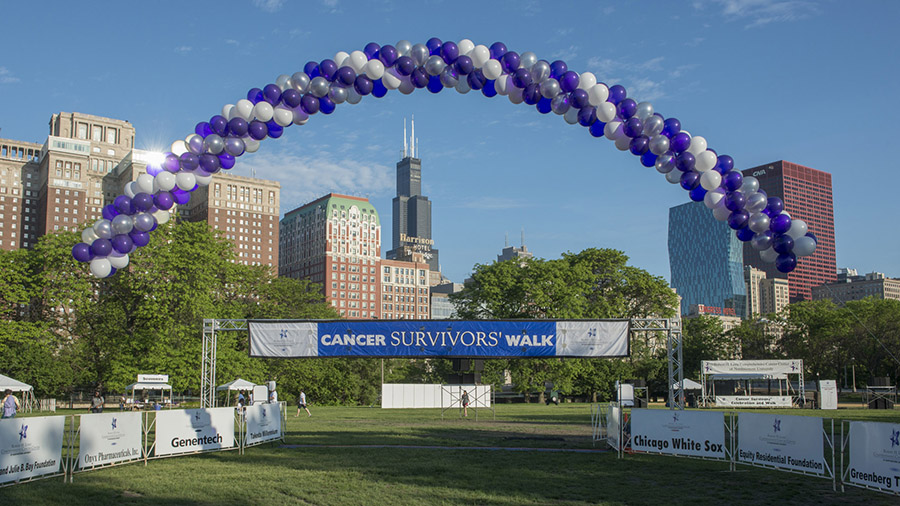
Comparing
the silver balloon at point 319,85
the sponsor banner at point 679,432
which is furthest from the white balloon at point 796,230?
the silver balloon at point 319,85

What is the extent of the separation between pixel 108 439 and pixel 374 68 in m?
10.4

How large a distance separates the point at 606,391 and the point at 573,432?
3759cm

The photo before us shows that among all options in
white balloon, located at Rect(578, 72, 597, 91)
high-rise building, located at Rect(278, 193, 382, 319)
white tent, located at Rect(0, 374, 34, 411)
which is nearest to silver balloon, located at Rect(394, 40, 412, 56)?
white balloon, located at Rect(578, 72, 597, 91)

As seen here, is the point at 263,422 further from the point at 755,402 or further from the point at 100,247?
the point at 755,402

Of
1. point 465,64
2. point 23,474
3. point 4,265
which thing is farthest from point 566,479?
point 4,265

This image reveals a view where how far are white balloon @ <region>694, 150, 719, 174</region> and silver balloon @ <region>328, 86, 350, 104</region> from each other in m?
8.07

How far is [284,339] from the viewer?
82.9 ft

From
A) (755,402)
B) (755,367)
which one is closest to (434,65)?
(755,402)

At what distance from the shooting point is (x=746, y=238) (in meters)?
16.0

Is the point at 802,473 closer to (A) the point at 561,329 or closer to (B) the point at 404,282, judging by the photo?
(A) the point at 561,329

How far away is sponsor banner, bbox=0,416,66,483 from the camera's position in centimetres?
1319

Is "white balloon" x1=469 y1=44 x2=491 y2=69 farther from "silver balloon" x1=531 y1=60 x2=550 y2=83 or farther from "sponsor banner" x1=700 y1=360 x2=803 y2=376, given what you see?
"sponsor banner" x1=700 y1=360 x2=803 y2=376

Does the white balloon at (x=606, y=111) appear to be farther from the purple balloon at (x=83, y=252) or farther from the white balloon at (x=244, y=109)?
the purple balloon at (x=83, y=252)

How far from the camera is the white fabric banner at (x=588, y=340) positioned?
24.3 meters
